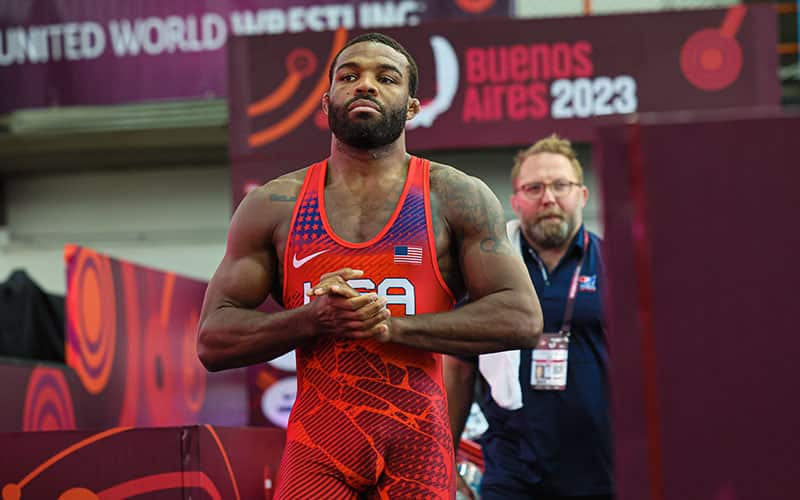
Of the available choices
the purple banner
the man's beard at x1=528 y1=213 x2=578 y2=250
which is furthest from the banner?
the man's beard at x1=528 y1=213 x2=578 y2=250

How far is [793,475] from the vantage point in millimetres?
1773

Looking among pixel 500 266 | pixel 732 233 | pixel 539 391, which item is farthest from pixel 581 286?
→ pixel 732 233

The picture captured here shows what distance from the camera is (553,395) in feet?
14.8

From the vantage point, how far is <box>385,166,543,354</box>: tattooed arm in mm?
3010

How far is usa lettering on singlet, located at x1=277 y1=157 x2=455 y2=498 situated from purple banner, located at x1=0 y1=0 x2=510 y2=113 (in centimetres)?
790

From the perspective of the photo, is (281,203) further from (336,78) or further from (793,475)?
(793,475)

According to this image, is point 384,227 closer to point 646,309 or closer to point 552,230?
point 646,309

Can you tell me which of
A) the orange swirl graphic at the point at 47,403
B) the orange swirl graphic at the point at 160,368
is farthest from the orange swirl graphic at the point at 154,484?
the orange swirl graphic at the point at 160,368

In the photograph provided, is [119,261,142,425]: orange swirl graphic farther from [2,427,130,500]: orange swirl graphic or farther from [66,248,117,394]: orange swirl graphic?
[2,427,130,500]: orange swirl graphic

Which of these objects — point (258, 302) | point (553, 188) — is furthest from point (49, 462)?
point (553, 188)

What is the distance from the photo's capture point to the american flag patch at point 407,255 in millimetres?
3096

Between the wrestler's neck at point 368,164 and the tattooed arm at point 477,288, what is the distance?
4.6 inches

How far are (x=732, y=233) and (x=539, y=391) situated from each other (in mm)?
2753

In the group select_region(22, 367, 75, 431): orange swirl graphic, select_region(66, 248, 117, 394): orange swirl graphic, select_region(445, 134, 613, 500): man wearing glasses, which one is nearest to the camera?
select_region(445, 134, 613, 500): man wearing glasses
